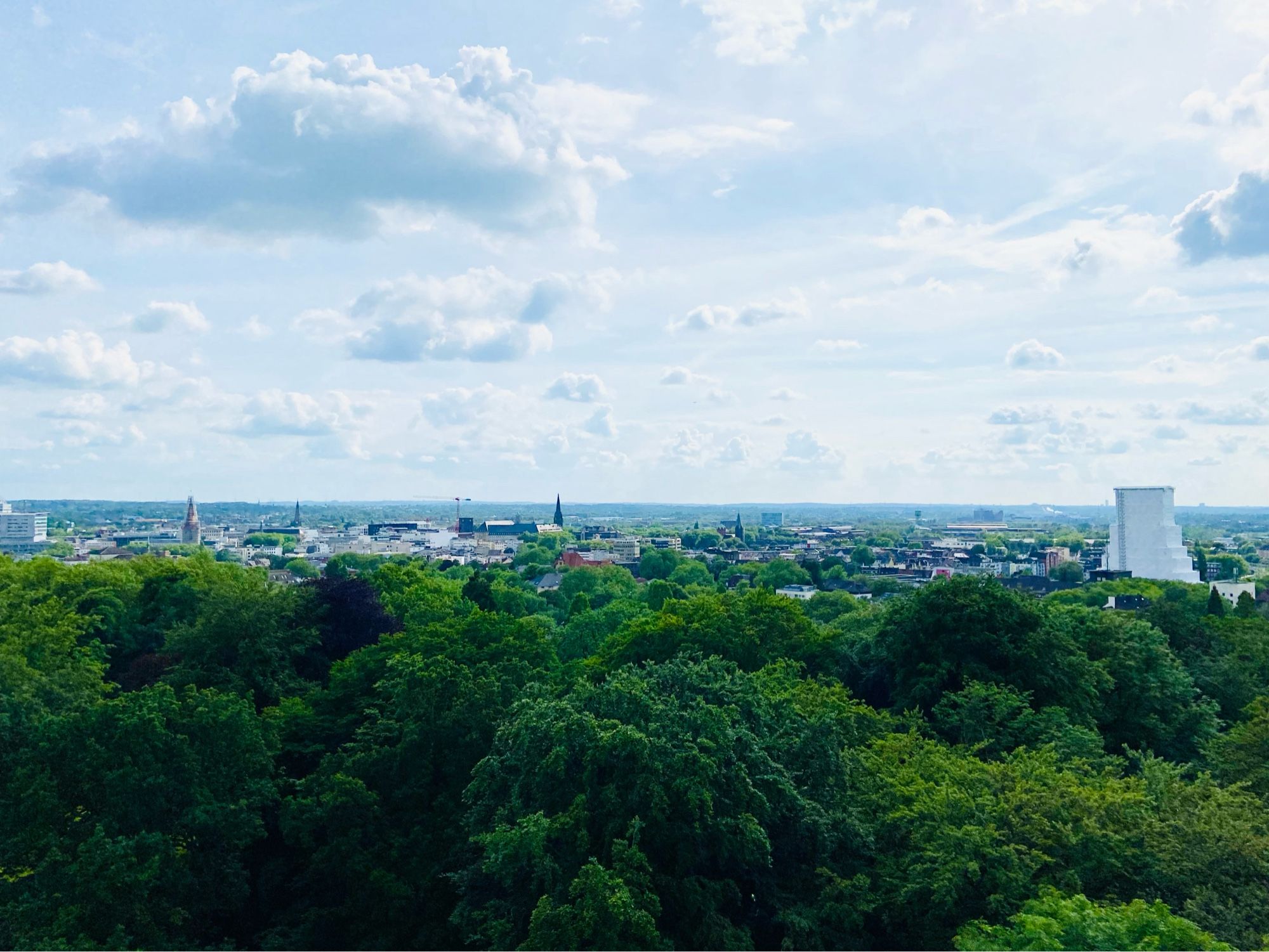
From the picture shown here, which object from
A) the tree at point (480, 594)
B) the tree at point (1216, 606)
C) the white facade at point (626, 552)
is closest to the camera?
the tree at point (480, 594)

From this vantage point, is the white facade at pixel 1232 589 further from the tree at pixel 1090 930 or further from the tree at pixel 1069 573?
the tree at pixel 1090 930

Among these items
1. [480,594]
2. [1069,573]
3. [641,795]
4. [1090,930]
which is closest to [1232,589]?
[1069,573]

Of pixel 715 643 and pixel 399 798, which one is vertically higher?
pixel 715 643

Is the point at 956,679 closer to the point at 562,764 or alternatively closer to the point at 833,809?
the point at 833,809

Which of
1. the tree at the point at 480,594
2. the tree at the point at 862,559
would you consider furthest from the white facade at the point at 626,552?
the tree at the point at 480,594

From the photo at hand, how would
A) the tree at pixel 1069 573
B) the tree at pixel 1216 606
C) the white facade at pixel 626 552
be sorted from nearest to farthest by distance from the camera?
the tree at pixel 1216 606 → the tree at pixel 1069 573 → the white facade at pixel 626 552

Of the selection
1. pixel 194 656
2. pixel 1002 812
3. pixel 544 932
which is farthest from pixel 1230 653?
pixel 194 656

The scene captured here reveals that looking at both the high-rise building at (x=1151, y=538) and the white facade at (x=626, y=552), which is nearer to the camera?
the high-rise building at (x=1151, y=538)
